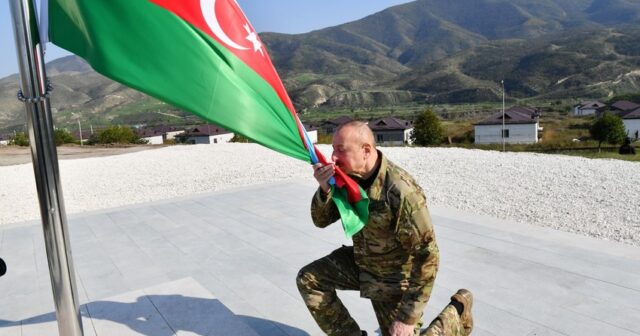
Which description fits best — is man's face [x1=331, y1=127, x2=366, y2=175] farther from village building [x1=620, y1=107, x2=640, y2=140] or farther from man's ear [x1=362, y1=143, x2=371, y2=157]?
village building [x1=620, y1=107, x2=640, y2=140]

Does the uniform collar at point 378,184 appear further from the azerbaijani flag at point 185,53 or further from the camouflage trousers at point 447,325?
the camouflage trousers at point 447,325

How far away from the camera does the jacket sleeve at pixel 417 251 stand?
262cm

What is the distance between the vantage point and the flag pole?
7.15 feet

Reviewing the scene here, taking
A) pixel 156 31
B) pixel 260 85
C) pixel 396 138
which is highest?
pixel 156 31

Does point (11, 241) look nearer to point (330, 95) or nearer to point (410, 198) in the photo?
point (410, 198)

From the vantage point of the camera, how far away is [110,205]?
10.0 metres

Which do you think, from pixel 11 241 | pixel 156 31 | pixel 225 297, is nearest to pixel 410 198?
pixel 156 31

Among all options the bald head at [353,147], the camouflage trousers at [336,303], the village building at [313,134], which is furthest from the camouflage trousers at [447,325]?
the village building at [313,134]

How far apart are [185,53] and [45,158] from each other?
84 cm

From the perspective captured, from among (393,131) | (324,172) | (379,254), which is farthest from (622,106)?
(324,172)

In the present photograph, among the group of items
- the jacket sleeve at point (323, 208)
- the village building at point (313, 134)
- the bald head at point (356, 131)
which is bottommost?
the village building at point (313, 134)

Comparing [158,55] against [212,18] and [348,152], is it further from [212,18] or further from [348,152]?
[348,152]

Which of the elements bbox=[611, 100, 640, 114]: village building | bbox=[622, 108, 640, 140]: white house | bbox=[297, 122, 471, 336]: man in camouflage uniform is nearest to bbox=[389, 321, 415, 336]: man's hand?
bbox=[297, 122, 471, 336]: man in camouflage uniform

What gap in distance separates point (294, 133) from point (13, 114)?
20248 cm
